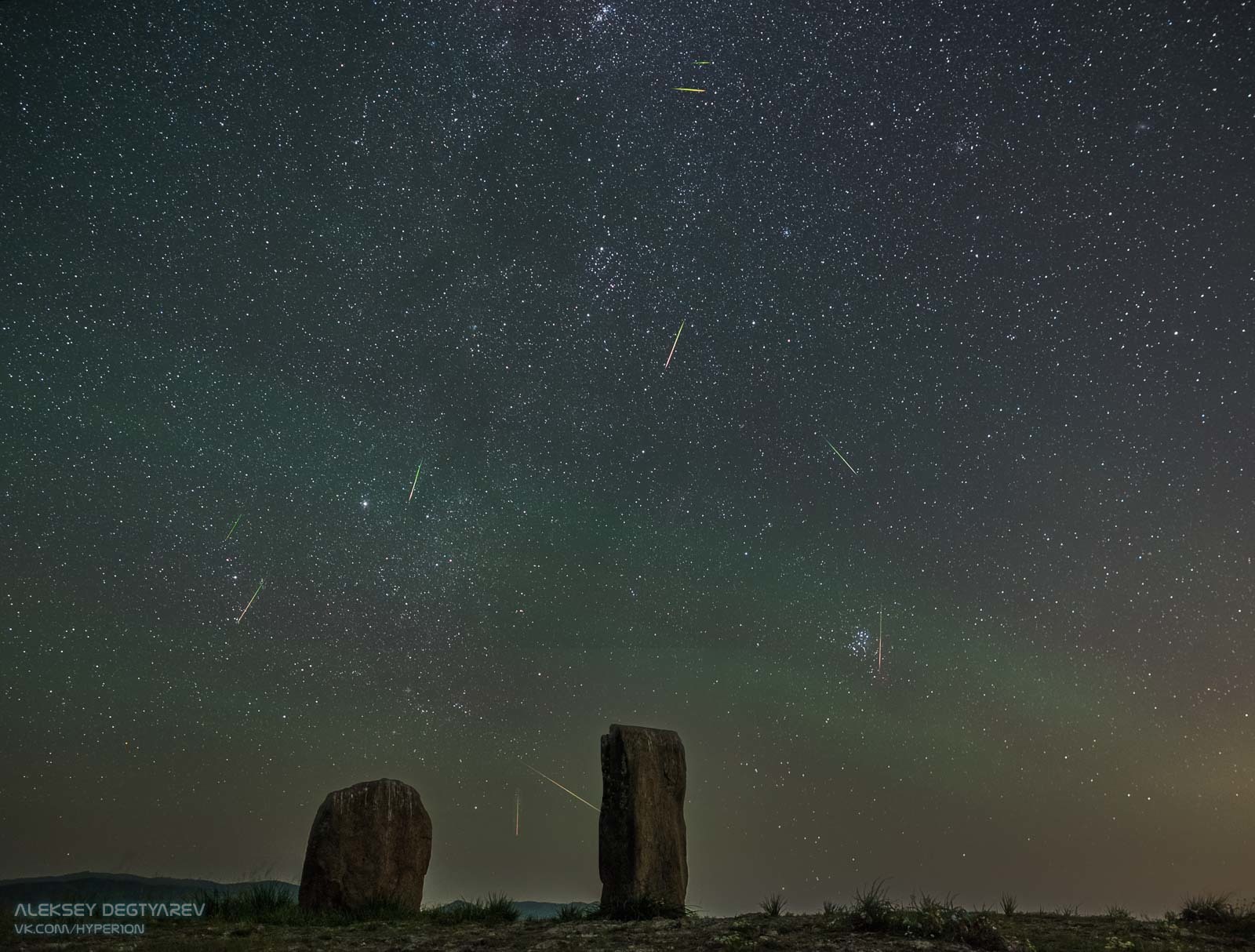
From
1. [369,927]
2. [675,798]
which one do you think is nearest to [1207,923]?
[675,798]

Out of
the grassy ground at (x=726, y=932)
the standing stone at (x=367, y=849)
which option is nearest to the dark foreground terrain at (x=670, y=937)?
the grassy ground at (x=726, y=932)

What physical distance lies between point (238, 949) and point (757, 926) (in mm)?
5928

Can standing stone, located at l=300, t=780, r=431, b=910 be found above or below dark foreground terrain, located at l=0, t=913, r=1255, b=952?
above

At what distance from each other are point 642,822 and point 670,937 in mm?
3580

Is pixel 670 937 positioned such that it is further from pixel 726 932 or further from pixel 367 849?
pixel 367 849

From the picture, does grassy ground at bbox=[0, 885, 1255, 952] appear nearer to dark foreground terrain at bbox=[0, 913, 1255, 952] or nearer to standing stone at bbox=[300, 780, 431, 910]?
dark foreground terrain at bbox=[0, 913, 1255, 952]

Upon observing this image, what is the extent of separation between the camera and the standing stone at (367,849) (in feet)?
47.8

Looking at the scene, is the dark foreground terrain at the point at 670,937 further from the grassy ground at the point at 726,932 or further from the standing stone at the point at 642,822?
the standing stone at the point at 642,822

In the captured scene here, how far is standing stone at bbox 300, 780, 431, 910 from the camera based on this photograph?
1457cm

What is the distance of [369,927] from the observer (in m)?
12.6

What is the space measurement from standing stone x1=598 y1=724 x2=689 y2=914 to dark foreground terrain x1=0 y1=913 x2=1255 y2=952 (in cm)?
105

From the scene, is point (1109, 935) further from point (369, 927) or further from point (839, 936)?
point (369, 927)

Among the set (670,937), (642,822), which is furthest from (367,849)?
(670,937)

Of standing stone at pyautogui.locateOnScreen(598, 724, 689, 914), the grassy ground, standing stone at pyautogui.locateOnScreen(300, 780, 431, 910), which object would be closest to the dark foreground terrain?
the grassy ground
